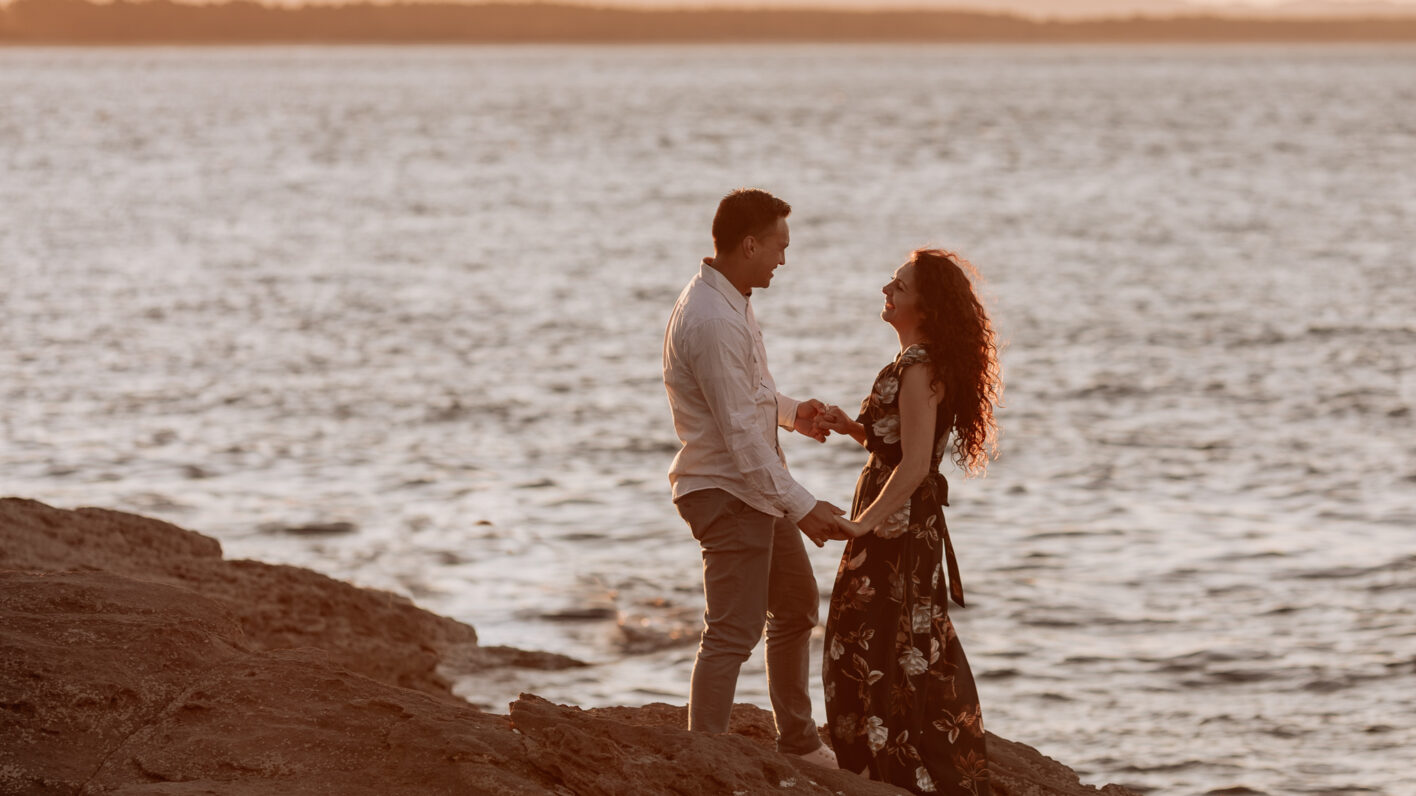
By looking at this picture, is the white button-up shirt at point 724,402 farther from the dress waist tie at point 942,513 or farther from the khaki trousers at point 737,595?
the dress waist tie at point 942,513

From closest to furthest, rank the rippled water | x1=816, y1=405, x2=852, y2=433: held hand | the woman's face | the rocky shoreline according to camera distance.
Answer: the rocky shoreline
the woman's face
x1=816, y1=405, x2=852, y2=433: held hand
the rippled water

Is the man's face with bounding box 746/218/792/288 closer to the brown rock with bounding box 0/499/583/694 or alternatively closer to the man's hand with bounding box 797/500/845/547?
the man's hand with bounding box 797/500/845/547

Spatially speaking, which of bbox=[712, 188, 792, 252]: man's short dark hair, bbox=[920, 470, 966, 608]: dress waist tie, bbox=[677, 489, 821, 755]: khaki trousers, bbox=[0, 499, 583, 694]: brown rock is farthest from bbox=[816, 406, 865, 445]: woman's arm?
bbox=[0, 499, 583, 694]: brown rock

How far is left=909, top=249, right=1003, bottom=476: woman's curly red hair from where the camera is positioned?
19.5 ft

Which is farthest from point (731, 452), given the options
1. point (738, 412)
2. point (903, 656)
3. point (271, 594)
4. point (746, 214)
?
point (271, 594)

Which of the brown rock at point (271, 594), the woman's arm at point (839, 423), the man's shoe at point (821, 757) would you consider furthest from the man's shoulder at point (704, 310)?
the brown rock at point (271, 594)

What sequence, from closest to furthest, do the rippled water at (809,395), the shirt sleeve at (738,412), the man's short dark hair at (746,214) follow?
the shirt sleeve at (738,412) → the man's short dark hair at (746,214) → the rippled water at (809,395)

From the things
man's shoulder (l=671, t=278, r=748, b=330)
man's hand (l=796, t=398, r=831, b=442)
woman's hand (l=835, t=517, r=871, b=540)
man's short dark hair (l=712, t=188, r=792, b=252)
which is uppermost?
man's short dark hair (l=712, t=188, r=792, b=252)

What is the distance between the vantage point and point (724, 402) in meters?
5.86

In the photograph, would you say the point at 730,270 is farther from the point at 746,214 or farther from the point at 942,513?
the point at 942,513

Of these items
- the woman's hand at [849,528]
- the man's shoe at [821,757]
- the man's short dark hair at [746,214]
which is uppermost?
the man's short dark hair at [746,214]

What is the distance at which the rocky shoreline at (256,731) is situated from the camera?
5133 millimetres

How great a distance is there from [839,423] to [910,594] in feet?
2.52

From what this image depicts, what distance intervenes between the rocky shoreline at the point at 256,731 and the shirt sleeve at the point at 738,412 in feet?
2.94
